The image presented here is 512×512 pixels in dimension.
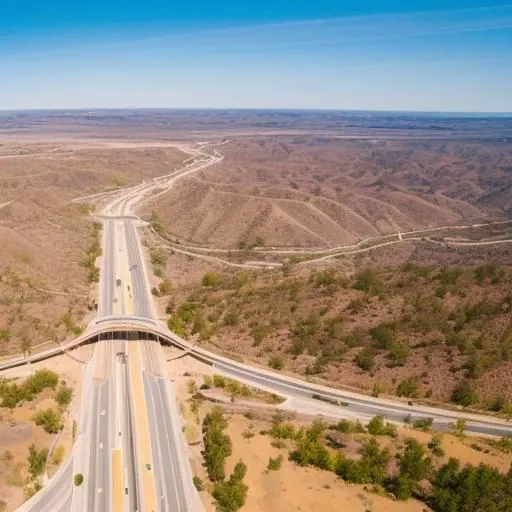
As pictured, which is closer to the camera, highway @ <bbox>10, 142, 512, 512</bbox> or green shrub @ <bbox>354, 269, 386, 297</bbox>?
highway @ <bbox>10, 142, 512, 512</bbox>

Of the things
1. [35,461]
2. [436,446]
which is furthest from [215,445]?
[436,446]

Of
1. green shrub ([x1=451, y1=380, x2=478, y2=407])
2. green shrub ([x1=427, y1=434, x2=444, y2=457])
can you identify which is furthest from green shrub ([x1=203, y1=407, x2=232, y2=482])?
green shrub ([x1=451, y1=380, x2=478, y2=407])

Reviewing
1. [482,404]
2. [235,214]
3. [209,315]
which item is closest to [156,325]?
[209,315]

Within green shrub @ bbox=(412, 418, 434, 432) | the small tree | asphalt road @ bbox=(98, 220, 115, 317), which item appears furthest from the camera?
asphalt road @ bbox=(98, 220, 115, 317)

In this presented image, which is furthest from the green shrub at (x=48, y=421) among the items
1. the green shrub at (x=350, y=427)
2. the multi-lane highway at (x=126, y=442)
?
the green shrub at (x=350, y=427)

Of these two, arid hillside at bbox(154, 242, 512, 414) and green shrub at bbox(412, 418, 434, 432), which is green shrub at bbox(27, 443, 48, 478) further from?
green shrub at bbox(412, 418, 434, 432)

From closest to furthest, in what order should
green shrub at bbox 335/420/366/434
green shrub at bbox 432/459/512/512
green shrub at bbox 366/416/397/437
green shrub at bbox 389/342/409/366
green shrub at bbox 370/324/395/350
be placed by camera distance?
1. green shrub at bbox 432/459/512/512
2. green shrub at bbox 366/416/397/437
3. green shrub at bbox 335/420/366/434
4. green shrub at bbox 389/342/409/366
5. green shrub at bbox 370/324/395/350

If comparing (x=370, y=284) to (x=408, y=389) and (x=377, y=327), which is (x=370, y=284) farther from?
(x=408, y=389)

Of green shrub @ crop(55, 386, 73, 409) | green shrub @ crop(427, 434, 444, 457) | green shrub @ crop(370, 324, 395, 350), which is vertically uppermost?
green shrub @ crop(370, 324, 395, 350)

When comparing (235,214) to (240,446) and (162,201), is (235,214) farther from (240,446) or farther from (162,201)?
(240,446)
